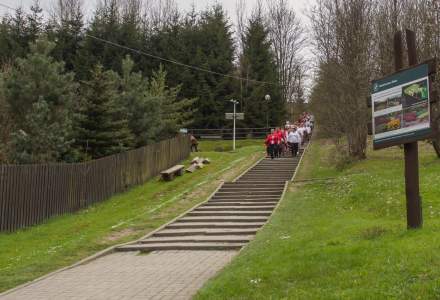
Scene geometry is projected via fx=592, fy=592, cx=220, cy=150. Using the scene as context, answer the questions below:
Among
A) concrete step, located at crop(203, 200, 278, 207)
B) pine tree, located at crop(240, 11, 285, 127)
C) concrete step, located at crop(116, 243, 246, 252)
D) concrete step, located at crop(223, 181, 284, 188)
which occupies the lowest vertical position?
concrete step, located at crop(116, 243, 246, 252)

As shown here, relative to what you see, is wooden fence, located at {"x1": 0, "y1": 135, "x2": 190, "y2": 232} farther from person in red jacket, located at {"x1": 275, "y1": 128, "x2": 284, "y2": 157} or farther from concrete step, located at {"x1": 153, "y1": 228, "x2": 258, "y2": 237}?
person in red jacket, located at {"x1": 275, "y1": 128, "x2": 284, "y2": 157}

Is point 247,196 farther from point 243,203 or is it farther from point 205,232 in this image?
point 205,232

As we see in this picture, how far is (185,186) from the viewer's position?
24.5 m

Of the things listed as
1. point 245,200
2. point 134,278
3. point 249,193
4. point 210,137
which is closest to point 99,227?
point 245,200

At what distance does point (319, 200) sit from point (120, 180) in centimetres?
1023

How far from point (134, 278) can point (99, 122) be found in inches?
650

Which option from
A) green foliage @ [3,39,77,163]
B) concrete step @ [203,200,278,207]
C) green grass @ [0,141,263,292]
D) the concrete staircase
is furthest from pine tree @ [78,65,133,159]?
concrete step @ [203,200,278,207]

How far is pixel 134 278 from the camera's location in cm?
1014

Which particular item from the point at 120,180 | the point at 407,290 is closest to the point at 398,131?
the point at 407,290

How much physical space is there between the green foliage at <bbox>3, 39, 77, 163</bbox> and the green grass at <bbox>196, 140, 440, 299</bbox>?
11.6m

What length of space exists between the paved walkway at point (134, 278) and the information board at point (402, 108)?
3.73m

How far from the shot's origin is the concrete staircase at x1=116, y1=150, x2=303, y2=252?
13914 mm

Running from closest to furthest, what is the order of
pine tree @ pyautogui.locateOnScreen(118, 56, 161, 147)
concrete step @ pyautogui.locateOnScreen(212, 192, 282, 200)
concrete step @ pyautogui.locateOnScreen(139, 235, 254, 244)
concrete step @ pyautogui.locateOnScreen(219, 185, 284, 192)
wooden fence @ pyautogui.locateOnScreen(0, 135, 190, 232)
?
concrete step @ pyautogui.locateOnScreen(139, 235, 254, 244) → wooden fence @ pyautogui.locateOnScreen(0, 135, 190, 232) → concrete step @ pyautogui.locateOnScreen(212, 192, 282, 200) → concrete step @ pyautogui.locateOnScreen(219, 185, 284, 192) → pine tree @ pyautogui.locateOnScreen(118, 56, 161, 147)

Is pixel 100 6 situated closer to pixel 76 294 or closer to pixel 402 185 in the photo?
pixel 402 185
